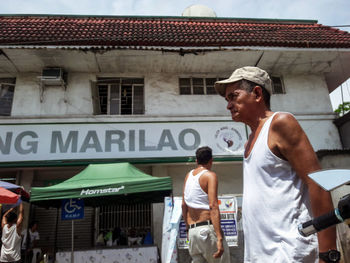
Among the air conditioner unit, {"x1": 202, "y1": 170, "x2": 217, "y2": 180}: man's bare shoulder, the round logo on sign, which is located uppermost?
the air conditioner unit

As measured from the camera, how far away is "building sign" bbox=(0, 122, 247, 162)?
28.1 ft

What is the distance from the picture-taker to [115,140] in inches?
347

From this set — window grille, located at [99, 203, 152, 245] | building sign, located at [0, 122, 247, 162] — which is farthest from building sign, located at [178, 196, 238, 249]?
window grille, located at [99, 203, 152, 245]

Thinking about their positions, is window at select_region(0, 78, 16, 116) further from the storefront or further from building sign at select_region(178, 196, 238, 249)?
building sign at select_region(178, 196, 238, 249)

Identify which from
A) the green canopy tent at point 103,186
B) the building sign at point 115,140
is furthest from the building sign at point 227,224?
the building sign at point 115,140

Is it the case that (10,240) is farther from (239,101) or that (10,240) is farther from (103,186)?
(239,101)

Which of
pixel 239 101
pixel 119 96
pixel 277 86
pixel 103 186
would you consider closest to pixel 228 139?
pixel 277 86

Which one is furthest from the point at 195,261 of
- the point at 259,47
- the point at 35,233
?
the point at 259,47

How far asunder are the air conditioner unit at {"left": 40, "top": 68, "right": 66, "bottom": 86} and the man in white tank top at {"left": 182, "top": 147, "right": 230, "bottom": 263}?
735cm

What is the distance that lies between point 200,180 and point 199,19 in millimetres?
10028

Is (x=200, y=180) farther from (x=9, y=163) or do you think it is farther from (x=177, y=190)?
(x=9, y=163)

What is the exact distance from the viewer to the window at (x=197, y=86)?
10109 millimetres

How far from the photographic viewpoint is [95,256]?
688cm

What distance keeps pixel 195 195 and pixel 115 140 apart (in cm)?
572
